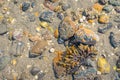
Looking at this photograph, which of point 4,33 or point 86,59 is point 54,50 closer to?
point 86,59

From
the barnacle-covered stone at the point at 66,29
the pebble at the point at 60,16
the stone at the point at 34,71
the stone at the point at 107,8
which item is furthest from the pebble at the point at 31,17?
the stone at the point at 107,8

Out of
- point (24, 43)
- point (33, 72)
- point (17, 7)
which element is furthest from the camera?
point (17, 7)

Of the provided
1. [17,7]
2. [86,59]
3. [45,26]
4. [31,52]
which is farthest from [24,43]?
[86,59]

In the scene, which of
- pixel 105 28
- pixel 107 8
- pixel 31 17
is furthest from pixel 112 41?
pixel 31 17

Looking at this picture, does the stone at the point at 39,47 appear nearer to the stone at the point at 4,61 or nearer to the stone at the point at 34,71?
the stone at the point at 34,71

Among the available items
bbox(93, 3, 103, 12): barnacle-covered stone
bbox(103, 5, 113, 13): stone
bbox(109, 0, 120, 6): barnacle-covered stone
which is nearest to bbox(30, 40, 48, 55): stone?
bbox(93, 3, 103, 12): barnacle-covered stone

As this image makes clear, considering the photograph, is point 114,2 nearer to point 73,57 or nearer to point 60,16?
point 60,16
